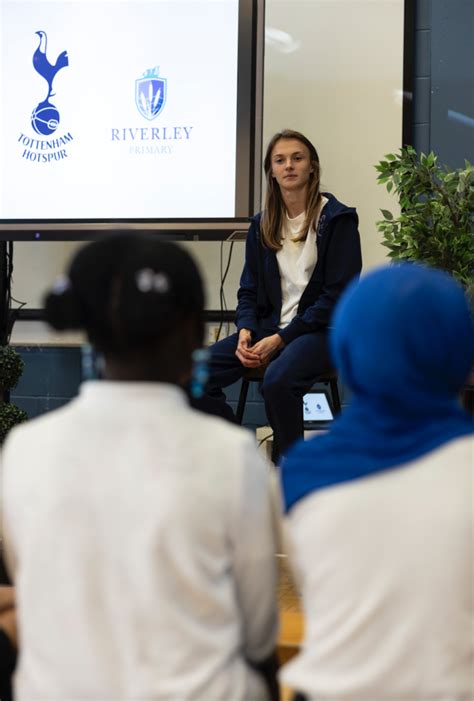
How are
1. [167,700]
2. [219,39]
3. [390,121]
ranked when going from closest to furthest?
[167,700], [219,39], [390,121]

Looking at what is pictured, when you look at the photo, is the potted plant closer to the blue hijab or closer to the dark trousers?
the dark trousers

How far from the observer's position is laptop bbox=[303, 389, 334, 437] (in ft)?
13.3

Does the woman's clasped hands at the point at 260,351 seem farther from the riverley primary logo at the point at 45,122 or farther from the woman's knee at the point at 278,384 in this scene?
the riverley primary logo at the point at 45,122

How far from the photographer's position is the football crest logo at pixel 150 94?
4.15 m

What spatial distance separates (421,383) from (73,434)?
1.20 ft

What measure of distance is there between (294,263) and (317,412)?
94cm

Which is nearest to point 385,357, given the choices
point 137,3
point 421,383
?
point 421,383

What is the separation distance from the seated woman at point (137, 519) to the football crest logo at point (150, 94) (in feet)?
10.7

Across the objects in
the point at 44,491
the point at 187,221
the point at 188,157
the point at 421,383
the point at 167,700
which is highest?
the point at 188,157

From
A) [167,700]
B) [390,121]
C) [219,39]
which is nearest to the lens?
[167,700]

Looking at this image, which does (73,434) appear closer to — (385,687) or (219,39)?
(385,687)

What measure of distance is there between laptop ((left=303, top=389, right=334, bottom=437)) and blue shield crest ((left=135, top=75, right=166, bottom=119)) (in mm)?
1376

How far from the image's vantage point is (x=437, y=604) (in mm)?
970

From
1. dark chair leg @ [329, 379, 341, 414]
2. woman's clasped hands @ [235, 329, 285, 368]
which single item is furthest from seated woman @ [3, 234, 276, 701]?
dark chair leg @ [329, 379, 341, 414]
